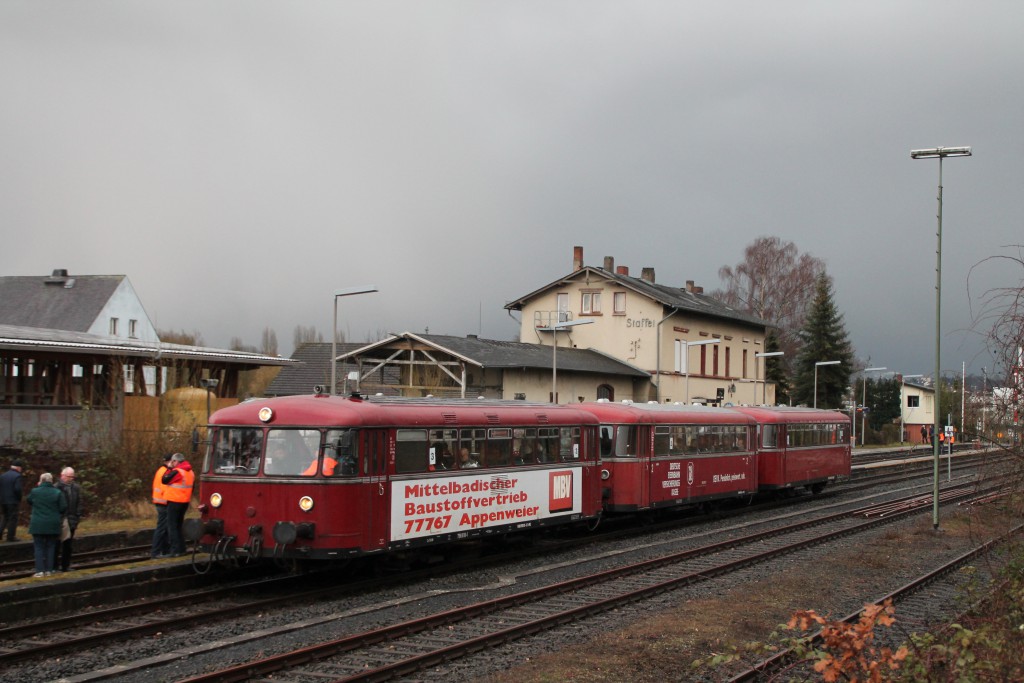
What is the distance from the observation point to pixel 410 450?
1548 centimetres

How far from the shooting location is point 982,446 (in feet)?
37.7

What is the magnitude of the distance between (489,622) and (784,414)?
1965 cm

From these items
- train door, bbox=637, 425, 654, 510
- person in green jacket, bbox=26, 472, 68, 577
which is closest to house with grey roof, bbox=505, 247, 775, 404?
train door, bbox=637, 425, 654, 510

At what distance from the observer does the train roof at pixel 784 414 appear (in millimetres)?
29312

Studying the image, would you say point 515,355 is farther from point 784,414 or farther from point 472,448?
point 472,448

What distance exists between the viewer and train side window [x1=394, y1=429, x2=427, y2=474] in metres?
15.2

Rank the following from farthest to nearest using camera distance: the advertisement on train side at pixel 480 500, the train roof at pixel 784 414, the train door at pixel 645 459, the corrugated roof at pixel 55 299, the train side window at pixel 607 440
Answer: the corrugated roof at pixel 55 299, the train roof at pixel 784 414, the train door at pixel 645 459, the train side window at pixel 607 440, the advertisement on train side at pixel 480 500

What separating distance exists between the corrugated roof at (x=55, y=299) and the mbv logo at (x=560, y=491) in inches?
1473

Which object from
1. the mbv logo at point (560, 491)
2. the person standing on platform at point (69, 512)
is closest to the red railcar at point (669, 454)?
the mbv logo at point (560, 491)

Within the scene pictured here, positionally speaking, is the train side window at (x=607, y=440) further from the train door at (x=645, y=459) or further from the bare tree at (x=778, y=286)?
the bare tree at (x=778, y=286)

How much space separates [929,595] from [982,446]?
537 centimetres

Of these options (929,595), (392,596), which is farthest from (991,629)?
(392,596)

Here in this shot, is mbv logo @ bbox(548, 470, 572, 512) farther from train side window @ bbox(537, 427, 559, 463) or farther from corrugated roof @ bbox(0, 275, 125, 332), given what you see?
corrugated roof @ bbox(0, 275, 125, 332)

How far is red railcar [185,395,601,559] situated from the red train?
0.02 meters
